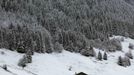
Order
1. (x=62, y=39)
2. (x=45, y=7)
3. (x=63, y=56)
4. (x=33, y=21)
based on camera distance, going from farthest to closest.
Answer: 1. (x=45, y=7)
2. (x=33, y=21)
3. (x=62, y=39)
4. (x=63, y=56)

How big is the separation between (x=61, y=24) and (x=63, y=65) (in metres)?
40.6

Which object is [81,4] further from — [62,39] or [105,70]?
[105,70]

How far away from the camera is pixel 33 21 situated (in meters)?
101

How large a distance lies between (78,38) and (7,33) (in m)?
28.9

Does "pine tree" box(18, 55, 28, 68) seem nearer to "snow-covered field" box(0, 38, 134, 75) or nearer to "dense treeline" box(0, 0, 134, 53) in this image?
"snow-covered field" box(0, 38, 134, 75)

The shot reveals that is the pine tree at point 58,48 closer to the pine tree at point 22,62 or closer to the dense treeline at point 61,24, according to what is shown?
the dense treeline at point 61,24

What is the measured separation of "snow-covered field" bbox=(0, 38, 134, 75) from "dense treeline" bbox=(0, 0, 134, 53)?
455cm

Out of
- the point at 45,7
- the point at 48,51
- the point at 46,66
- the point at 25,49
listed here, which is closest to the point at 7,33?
the point at 25,49

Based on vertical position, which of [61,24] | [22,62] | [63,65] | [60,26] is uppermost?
[61,24]

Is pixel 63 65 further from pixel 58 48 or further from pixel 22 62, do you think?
pixel 58 48

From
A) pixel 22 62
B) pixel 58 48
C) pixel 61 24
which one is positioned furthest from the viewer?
pixel 61 24

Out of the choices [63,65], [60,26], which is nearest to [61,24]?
[60,26]

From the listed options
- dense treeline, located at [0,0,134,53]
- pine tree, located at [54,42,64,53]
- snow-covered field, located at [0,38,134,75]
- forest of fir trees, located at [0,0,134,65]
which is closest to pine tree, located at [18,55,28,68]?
snow-covered field, located at [0,38,134,75]

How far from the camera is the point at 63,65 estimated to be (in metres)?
72.2
